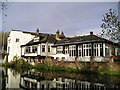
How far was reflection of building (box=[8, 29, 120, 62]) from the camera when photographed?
22531mm

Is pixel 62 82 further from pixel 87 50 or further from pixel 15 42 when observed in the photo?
pixel 15 42

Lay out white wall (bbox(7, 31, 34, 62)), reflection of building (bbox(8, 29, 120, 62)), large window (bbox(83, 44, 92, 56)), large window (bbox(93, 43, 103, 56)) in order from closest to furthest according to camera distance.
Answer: large window (bbox(93, 43, 103, 56))
reflection of building (bbox(8, 29, 120, 62))
large window (bbox(83, 44, 92, 56))
white wall (bbox(7, 31, 34, 62))

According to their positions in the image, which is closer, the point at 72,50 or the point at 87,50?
the point at 87,50

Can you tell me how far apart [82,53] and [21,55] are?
19852 mm

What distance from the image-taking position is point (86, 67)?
21.5m

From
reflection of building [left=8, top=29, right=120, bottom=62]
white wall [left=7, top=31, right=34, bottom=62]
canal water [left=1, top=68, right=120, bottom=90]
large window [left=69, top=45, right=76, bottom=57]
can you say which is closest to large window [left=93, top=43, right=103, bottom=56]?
reflection of building [left=8, top=29, right=120, bottom=62]

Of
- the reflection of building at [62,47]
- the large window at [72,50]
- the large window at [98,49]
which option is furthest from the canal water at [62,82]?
the large window at [72,50]

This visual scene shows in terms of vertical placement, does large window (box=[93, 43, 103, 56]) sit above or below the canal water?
above

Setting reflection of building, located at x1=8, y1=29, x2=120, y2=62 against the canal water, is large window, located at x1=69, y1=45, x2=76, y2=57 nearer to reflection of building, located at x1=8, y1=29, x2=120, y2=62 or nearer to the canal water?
reflection of building, located at x1=8, y1=29, x2=120, y2=62

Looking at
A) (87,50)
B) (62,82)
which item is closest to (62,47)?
(87,50)

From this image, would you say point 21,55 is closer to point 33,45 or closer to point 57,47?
point 33,45

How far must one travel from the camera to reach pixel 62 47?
28938 mm

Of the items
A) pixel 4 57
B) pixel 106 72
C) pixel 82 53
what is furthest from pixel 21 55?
pixel 106 72

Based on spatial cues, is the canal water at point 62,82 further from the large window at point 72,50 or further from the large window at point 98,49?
the large window at point 72,50
